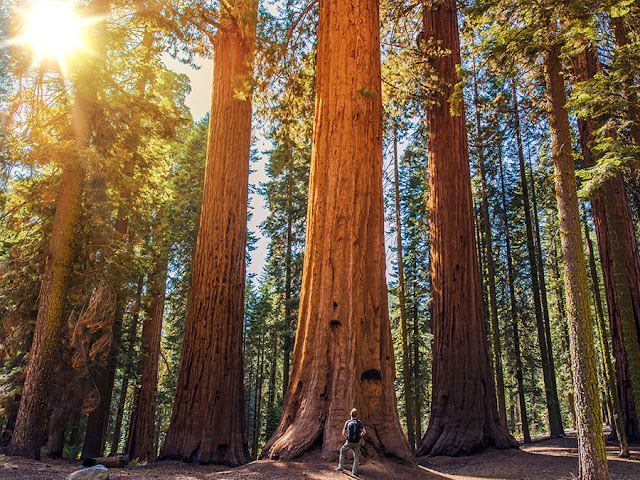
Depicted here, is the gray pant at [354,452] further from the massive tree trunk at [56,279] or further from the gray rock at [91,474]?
the massive tree trunk at [56,279]

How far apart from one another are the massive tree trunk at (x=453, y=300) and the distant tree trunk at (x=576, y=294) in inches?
114

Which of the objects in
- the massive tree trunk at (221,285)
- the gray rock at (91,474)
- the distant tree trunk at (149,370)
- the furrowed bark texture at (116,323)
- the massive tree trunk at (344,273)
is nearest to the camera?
the gray rock at (91,474)

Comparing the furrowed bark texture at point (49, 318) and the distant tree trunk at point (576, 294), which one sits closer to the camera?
the distant tree trunk at point (576, 294)

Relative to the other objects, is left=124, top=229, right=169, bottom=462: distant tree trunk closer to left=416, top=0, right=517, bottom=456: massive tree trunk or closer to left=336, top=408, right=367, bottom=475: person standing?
left=416, top=0, right=517, bottom=456: massive tree trunk

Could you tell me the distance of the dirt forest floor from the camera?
14.2 feet

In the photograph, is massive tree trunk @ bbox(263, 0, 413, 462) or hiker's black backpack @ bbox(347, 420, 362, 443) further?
massive tree trunk @ bbox(263, 0, 413, 462)

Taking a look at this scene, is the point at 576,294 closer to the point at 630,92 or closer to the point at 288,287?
the point at 630,92

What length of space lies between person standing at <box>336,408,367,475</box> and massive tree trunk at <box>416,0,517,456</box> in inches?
182

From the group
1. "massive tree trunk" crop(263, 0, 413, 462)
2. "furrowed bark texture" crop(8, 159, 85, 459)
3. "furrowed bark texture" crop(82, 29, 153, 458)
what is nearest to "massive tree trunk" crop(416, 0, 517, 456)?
"massive tree trunk" crop(263, 0, 413, 462)

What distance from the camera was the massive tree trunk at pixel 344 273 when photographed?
4.93 m

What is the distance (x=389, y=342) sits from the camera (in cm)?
543

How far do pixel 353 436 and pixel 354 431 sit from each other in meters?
0.05

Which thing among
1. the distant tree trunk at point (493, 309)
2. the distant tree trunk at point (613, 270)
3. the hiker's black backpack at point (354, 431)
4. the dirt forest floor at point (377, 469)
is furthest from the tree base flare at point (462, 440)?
the distant tree trunk at point (493, 309)

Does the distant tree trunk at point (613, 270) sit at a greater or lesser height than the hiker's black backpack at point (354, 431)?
greater
